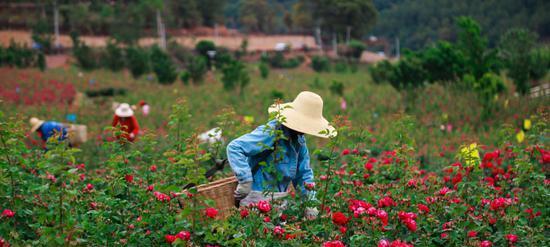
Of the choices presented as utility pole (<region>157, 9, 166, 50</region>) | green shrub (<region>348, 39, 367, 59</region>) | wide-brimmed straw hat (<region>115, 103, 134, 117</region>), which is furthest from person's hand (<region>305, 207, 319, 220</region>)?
green shrub (<region>348, 39, 367, 59</region>)

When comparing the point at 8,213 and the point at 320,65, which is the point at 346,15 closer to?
the point at 320,65

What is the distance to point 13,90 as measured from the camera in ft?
40.9

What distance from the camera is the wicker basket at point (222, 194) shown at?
10.3ft

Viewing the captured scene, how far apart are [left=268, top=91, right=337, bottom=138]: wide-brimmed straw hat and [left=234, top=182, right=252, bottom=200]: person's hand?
1.17ft

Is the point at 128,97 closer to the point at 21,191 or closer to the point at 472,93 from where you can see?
the point at 472,93

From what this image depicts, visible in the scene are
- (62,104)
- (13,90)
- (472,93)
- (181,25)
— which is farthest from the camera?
(181,25)

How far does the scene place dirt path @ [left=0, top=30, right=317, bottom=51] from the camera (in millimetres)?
25469

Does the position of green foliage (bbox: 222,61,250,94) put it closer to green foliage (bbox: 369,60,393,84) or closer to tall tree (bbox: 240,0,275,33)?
green foliage (bbox: 369,60,393,84)

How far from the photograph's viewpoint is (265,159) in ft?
11.0

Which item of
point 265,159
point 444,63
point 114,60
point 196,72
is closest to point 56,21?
point 114,60

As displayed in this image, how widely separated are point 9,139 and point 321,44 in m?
31.5

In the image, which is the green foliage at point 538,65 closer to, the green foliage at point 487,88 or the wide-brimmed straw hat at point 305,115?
the green foliage at point 487,88

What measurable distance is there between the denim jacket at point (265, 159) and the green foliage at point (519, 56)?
778 cm

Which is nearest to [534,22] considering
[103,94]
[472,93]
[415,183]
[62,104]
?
[472,93]
